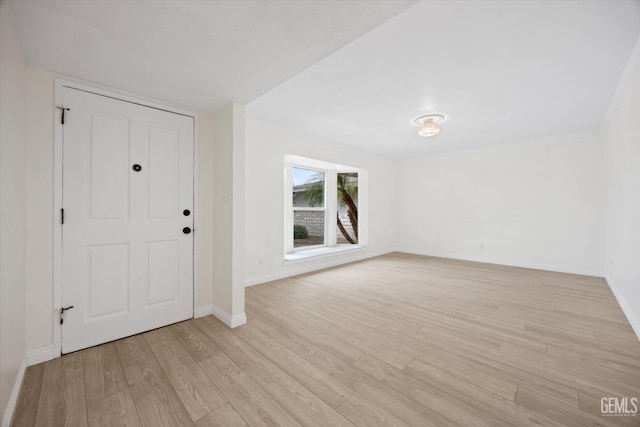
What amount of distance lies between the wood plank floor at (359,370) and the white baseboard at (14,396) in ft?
0.12

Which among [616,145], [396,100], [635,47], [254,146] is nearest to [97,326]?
[254,146]

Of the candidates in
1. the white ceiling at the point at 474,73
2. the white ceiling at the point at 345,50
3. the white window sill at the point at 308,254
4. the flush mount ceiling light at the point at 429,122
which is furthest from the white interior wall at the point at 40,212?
the flush mount ceiling light at the point at 429,122

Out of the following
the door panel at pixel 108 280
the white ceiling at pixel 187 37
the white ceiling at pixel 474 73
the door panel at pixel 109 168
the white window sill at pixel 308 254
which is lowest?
the white window sill at pixel 308 254

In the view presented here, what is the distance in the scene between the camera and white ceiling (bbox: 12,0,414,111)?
4.38ft

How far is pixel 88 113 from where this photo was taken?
201 cm

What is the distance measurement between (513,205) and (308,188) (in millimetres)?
4180

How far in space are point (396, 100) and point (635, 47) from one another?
1918mm

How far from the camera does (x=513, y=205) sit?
488 cm

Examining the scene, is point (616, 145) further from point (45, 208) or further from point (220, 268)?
point (45, 208)

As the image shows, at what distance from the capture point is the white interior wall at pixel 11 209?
127 cm

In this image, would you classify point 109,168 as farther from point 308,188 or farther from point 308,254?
point 308,188

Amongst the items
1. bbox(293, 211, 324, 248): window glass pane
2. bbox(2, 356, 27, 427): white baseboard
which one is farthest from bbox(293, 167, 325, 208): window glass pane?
bbox(2, 356, 27, 427): white baseboard

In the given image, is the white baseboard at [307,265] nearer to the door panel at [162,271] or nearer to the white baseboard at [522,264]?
the door panel at [162,271]

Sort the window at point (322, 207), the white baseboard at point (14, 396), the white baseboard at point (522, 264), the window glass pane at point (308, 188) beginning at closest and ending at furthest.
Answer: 1. the white baseboard at point (14, 396)
2. the white baseboard at point (522, 264)
3. the window at point (322, 207)
4. the window glass pane at point (308, 188)
